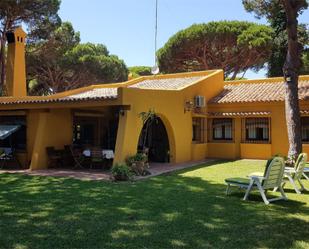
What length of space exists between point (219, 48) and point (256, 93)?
1320cm

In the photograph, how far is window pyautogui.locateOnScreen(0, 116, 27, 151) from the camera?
57.5 ft

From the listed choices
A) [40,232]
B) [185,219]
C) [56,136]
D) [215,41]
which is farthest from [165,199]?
Answer: [215,41]

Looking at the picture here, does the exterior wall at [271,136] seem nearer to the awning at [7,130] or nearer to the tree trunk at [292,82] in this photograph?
the tree trunk at [292,82]

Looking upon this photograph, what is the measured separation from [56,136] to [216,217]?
10746mm

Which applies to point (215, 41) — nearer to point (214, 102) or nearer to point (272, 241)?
point (214, 102)

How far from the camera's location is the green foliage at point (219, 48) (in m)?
31.8

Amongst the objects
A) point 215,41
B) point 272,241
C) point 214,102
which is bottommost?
point 272,241

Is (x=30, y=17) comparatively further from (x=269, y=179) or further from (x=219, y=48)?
(x=269, y=179)

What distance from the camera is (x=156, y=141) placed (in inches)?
754

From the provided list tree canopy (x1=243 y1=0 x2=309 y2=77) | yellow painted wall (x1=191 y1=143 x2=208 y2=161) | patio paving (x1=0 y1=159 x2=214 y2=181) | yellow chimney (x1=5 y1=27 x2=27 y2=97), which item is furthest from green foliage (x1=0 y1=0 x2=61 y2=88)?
tree canopy (x1=243 y1=0 x2=309 y2=77)

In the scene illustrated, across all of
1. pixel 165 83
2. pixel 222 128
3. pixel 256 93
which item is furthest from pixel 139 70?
pixel 256 93

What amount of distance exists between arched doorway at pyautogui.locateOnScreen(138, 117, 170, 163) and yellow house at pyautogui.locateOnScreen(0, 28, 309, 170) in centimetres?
5

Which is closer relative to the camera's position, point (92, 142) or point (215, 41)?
point (92, 142)

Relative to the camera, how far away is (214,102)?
70.1ft
